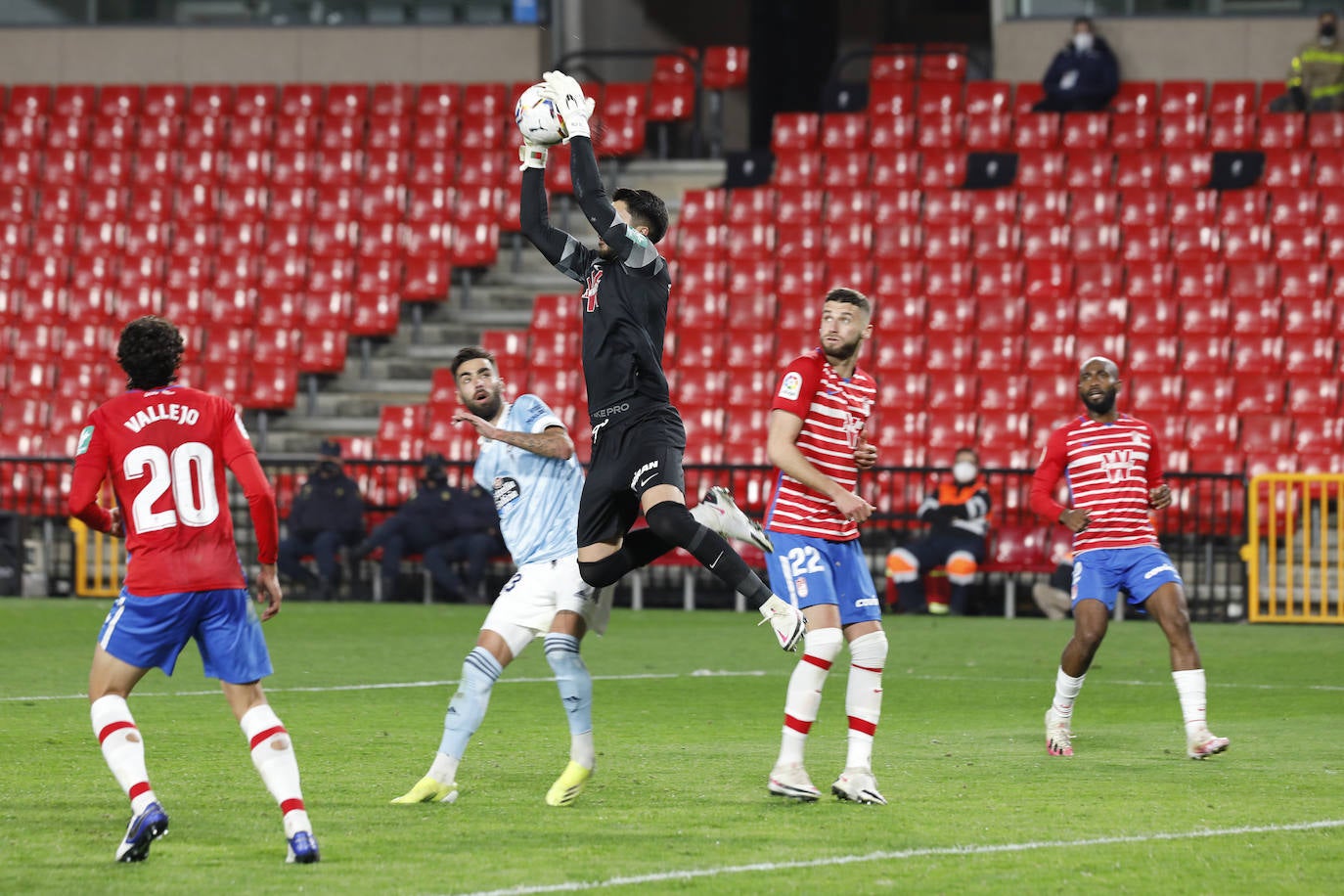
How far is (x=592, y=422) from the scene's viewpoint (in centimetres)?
784

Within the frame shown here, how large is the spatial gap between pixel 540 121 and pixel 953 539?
37.7 feet

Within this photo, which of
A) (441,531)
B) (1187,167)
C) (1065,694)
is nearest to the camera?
(1065,694)

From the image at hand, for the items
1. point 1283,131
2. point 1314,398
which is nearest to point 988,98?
point 1283,131

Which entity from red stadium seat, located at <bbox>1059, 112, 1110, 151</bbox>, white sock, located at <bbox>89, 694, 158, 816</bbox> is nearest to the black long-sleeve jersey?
white sock, located at <bbox>89, 694, 158, 816</bbox>

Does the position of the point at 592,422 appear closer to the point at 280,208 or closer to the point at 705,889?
the point at 705,889

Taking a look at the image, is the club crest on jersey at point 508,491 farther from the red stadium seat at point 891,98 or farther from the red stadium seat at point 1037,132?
the red stadium seat at point 891,98

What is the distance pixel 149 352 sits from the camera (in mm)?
6383

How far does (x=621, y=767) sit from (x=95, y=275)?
56.3 ft

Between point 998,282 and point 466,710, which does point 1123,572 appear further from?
point 998,282

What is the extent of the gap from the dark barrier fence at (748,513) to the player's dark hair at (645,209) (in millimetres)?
10967

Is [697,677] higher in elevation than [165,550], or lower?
lower

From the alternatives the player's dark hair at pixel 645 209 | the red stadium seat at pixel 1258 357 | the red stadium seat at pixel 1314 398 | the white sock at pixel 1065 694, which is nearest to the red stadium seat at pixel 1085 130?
the red stadium seat at pixel 1258 357

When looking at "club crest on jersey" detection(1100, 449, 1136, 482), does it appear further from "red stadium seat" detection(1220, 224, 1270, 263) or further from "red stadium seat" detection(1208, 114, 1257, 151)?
"red stadium seat" detection(1208, 114, 1257, 151)

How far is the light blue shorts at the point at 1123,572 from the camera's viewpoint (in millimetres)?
9484
